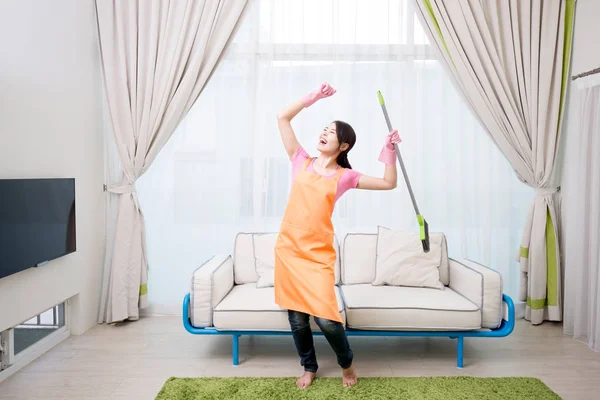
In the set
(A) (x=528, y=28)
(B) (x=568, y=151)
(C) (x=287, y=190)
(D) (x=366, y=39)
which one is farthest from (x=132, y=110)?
(B) (x=568, y=151)

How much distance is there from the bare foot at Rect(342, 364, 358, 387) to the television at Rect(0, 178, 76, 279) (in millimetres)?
1817

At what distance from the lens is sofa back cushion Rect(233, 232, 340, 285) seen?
340 centimetres

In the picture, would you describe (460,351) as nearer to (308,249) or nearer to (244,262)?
(308,249)

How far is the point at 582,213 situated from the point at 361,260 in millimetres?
1547

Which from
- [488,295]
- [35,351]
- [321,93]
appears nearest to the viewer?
[321,93]

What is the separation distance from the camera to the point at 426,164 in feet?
12.5

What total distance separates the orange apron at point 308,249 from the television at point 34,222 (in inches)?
54.1

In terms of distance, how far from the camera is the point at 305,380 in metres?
2.61

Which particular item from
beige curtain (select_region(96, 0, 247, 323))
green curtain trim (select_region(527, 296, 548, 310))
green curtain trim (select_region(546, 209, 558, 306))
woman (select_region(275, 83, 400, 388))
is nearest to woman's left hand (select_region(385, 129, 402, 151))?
woman (select_region(275, 83, 400, 388))

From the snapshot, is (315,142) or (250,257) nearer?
(250,257)

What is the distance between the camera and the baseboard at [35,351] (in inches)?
109

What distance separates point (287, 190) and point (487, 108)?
160 centimetres

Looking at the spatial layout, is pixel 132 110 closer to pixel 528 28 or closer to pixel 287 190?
pixel 287 190

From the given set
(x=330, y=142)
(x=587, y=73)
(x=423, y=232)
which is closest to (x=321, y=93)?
(x=330, y=142)
